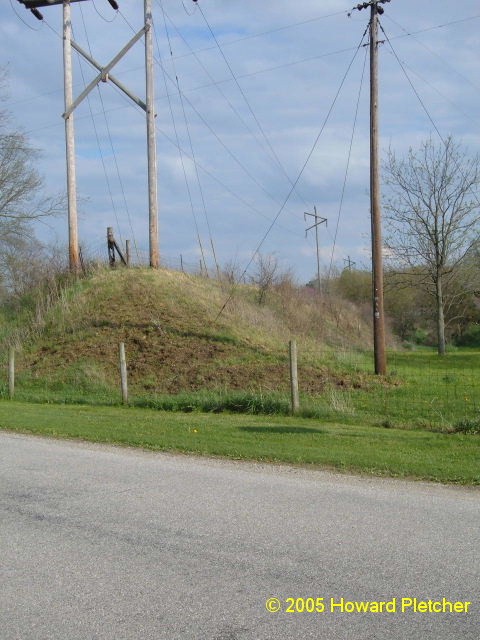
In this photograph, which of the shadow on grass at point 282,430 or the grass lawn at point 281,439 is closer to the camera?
the grass lawn at point 281,439

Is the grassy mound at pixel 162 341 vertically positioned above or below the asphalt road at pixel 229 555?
above

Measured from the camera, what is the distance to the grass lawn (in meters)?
9.41

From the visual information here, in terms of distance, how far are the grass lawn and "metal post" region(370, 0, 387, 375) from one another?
5.93 metres

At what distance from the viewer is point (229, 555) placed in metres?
5.70

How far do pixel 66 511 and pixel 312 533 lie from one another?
104 inches

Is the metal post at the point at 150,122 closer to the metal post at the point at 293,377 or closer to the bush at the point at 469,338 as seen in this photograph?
the metal post at the point at 293,377

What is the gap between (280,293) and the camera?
3578 cm

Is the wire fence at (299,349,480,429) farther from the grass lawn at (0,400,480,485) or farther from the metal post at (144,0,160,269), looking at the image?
the metal post at (144,0,160,269)

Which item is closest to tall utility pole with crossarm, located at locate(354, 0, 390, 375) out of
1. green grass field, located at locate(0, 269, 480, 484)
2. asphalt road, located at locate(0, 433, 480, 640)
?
green grass field, located at locate(0, 269, 480, 484)

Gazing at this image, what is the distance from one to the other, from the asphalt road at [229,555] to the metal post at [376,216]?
1098cm

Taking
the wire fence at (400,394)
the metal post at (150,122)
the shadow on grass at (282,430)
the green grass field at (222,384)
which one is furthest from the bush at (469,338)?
the shadow on grass at (282,430)

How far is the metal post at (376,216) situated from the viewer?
1953 cm

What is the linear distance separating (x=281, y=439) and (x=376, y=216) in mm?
10135

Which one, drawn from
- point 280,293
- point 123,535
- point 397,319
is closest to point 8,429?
point 123,535
